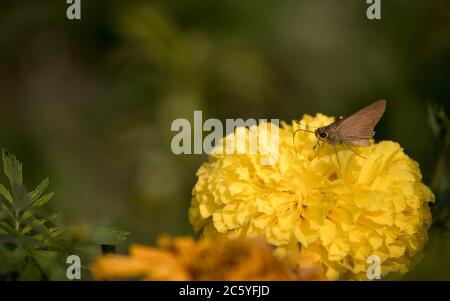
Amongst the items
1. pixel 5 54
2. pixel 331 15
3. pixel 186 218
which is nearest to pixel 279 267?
pixel 186 218

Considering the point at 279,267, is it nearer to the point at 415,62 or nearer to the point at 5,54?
the point at 415,62

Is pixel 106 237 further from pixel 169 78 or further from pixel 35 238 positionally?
pixel 169 78

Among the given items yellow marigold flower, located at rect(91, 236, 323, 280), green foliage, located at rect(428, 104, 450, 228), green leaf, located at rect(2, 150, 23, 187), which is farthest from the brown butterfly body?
green leaf, located at rect(2, 150, 23, 187)

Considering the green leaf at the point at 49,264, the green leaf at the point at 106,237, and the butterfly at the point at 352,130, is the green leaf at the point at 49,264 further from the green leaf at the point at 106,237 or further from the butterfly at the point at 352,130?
the butterfly at the point at 352,130

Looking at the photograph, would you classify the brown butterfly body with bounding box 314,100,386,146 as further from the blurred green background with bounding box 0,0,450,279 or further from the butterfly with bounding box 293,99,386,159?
the blurred green background with bounding box 0,0,450,279

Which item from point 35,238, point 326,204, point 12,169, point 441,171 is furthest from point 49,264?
point 441,171
